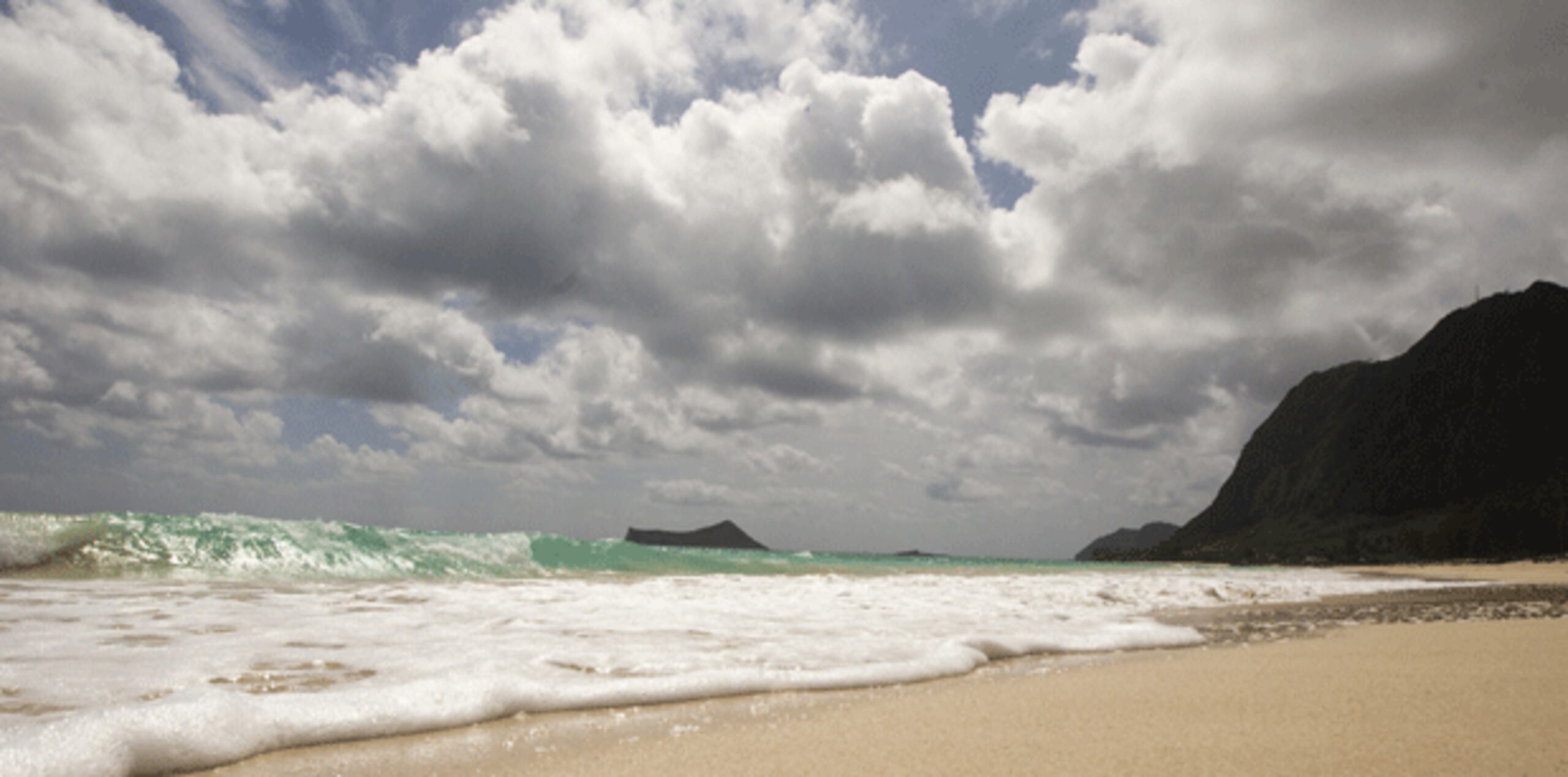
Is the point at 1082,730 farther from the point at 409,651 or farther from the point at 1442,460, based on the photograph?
the point at 1442,460

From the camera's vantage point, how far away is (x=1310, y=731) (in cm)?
232

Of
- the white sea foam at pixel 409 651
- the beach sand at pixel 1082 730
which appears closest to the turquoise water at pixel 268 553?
the white sea foam at pixel 409 651

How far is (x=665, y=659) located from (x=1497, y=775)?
3186mm

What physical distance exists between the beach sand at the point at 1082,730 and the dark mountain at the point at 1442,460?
67075 millimetres

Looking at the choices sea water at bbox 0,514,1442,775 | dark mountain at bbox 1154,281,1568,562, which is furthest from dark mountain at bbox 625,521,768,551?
sea water at bbox 0,514,1442,775

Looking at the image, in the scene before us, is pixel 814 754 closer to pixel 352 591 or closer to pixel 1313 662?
pixel 1313 662

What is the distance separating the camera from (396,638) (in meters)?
4.47

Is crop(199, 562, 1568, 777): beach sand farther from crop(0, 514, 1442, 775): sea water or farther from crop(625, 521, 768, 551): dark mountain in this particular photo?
crop(625, 521, 768, 551): dark mountain

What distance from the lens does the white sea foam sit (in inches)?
88.5

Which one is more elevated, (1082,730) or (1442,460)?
(1442,460)

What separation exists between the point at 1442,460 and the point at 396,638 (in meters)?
90.9

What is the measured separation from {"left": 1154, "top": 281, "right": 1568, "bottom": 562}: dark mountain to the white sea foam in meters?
66.0

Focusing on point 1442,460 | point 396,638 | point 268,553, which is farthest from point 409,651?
point 1442,460

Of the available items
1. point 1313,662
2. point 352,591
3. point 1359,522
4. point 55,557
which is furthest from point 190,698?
point 1359,522
